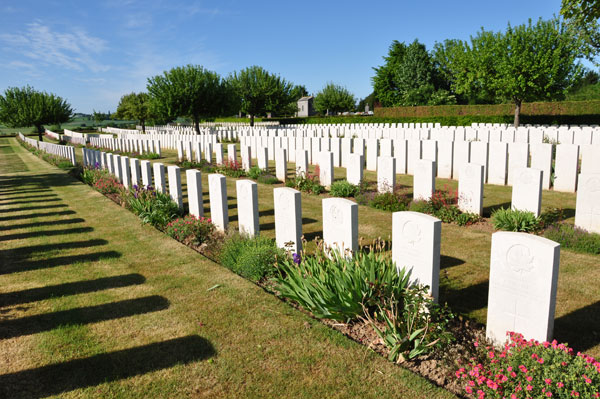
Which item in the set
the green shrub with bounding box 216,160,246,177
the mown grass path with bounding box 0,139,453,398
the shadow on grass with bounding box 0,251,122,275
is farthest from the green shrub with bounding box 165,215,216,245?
the green shrub with bounding box 216,160,246,177

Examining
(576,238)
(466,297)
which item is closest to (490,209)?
(576,238)

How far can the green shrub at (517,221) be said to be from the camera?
6.95 meters

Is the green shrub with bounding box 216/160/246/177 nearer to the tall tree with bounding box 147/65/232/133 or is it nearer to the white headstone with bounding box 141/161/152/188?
the white headstone with bounding box 141/161/152/188

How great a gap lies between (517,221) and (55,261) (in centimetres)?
753

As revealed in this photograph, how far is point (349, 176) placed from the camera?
10.7 m

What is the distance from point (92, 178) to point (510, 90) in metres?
23.3

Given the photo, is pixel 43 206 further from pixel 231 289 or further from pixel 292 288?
pixel 292 288

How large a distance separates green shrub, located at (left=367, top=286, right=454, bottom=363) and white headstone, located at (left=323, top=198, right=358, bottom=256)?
110 centimetres

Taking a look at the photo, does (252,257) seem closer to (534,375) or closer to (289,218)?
(289,218)

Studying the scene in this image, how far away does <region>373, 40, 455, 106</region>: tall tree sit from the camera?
46.0 metres

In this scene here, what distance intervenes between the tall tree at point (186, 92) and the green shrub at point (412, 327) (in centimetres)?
2938

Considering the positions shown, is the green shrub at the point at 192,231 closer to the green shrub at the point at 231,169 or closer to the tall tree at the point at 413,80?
the green shrub at the point at 231,169

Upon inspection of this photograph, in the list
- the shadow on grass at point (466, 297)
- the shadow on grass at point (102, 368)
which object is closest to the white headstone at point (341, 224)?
the shadow on grass at point (466, 297)

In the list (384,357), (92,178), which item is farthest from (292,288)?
(92,178)
